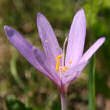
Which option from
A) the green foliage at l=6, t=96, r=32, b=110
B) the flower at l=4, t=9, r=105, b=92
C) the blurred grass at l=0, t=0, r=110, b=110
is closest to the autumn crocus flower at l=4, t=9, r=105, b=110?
the flower at l=4, t=9, r=105, b=92

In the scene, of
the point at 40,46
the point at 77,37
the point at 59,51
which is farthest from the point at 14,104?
the point at 40,46

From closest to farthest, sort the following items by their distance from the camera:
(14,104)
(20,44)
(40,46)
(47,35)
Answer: (20,44) < (47,35) < (14,104) < (40,46)

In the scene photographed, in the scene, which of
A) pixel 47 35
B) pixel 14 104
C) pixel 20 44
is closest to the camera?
pixel 20 44

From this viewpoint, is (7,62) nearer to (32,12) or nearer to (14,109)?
(32,12)

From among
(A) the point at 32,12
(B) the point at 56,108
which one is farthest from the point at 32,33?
(B) the point at 56,108

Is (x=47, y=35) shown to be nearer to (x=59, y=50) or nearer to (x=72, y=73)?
(x=59, y=50)

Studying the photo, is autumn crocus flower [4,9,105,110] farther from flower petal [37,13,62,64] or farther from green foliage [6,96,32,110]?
A: green foliage [6,96,32,110]
